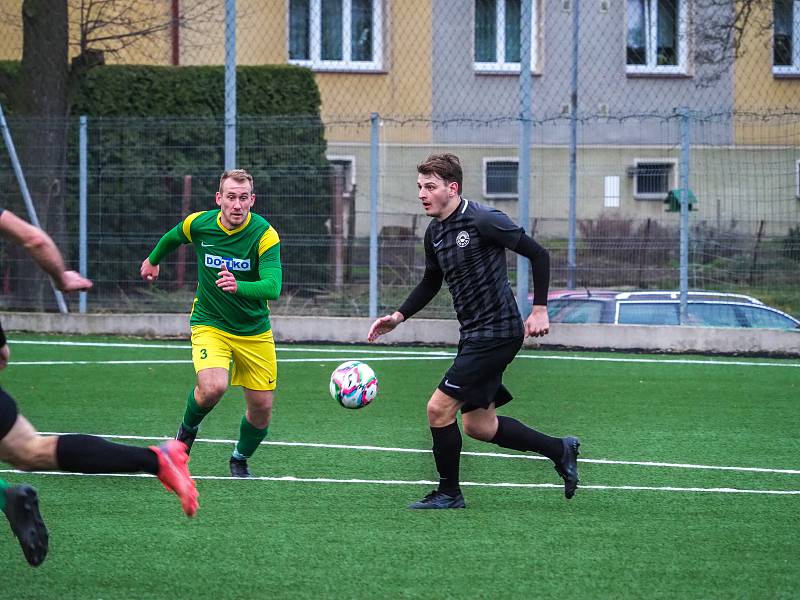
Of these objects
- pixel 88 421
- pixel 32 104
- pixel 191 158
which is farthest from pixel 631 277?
pixel 32 104

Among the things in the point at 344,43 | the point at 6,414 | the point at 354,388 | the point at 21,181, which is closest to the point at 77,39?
the point at 21,181

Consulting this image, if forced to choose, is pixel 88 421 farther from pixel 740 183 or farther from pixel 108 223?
pixel 740 183

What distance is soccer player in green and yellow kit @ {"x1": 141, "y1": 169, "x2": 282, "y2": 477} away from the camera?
7.62 metres

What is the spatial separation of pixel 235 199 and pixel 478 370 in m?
1.90

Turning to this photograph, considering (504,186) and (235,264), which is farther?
(504,186)

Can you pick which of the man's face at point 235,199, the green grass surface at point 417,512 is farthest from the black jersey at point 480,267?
the man's face at point 235,199

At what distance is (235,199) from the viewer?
760cm

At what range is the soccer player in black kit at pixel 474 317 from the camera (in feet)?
22.2

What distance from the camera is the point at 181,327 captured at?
15.4 m

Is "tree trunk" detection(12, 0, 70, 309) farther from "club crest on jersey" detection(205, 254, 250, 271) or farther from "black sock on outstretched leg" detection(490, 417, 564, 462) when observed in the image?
"black sock on outstretched leg" detection(490, 417, 564, 462)

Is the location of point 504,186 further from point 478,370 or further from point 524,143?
point 478,370

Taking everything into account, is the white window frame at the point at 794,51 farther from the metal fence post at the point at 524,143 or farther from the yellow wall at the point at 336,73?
the yellow wall at the point at 336,73

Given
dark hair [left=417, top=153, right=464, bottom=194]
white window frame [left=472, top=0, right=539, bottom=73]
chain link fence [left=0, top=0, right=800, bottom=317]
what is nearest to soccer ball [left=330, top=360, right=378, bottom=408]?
dark hair [left=417, top=153, right=464, bottom=194]

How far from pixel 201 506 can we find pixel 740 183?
9049 millimetres
